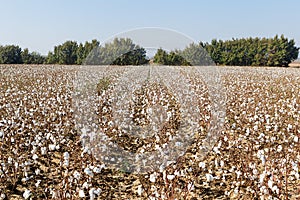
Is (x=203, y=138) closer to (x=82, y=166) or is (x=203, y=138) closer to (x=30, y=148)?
(x=82, y=166)

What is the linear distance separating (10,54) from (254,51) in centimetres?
4625

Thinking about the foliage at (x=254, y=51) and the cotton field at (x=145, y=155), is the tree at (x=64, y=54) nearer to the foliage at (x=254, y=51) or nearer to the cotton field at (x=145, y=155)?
the foliage at (x=254, y=51)

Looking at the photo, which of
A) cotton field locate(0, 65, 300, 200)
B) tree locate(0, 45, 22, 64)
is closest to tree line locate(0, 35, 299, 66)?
tree locate(0, 45, 22, 64)

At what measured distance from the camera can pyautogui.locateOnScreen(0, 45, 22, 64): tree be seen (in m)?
58.0

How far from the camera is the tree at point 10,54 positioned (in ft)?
190

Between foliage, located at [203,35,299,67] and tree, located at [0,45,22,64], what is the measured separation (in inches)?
1397

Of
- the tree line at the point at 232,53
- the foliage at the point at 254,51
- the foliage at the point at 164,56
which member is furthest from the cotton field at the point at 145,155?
the foliage at the point at 254,51

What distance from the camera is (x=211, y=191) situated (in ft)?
14.1

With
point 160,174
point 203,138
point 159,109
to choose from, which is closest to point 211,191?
point 160,174

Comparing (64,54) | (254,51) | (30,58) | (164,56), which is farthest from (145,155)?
(254,51)

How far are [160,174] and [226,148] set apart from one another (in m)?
1.68

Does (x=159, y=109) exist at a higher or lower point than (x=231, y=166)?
higher

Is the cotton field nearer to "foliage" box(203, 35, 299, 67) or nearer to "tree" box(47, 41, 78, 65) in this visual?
"tree" box(47, 41, 78, 65)

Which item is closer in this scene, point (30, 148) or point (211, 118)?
point (30, 148)
